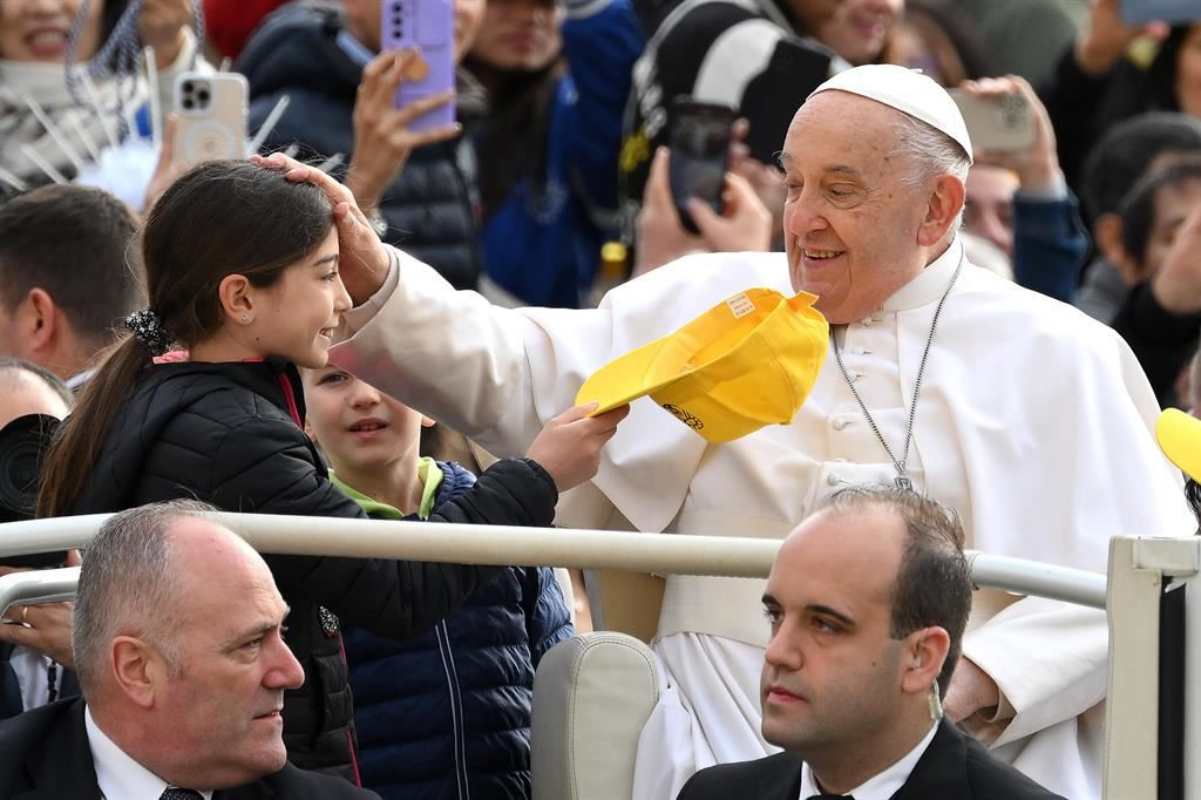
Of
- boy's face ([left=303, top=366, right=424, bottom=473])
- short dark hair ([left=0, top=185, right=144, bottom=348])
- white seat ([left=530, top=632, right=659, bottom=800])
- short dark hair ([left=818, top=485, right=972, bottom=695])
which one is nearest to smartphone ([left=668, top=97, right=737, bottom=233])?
short dark hair ([left=0, top=185, right=144, bottom=348])

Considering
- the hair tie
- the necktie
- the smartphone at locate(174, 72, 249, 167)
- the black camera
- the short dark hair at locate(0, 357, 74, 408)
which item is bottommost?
the necktie

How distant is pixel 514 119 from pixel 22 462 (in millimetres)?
4244

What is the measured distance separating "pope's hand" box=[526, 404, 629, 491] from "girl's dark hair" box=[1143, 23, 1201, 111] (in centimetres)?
542

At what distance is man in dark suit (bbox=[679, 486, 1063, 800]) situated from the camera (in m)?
4.26

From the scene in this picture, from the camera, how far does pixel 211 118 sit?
6.65m

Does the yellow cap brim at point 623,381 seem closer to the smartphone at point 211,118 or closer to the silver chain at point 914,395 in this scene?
the silver chain at point 914,395

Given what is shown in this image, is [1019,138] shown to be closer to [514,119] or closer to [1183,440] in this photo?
[514,119]

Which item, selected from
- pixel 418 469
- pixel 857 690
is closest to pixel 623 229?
pixel 418 469

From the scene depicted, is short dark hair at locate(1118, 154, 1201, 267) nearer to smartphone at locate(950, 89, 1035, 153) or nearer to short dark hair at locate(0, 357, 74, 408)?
smartphone at locate(950, 89, 1035, 153)

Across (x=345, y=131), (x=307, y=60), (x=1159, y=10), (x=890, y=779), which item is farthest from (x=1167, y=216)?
(x=890, y=779)

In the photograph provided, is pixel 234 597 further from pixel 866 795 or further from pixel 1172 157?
pixel 1172 157

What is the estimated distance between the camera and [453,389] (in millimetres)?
5594

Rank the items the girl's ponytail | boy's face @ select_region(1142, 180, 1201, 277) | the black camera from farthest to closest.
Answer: boy's face @ select_region(1142, 180, 1201, 277)
the black camera
the girl's ponytail

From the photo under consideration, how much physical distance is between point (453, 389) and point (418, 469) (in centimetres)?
22
